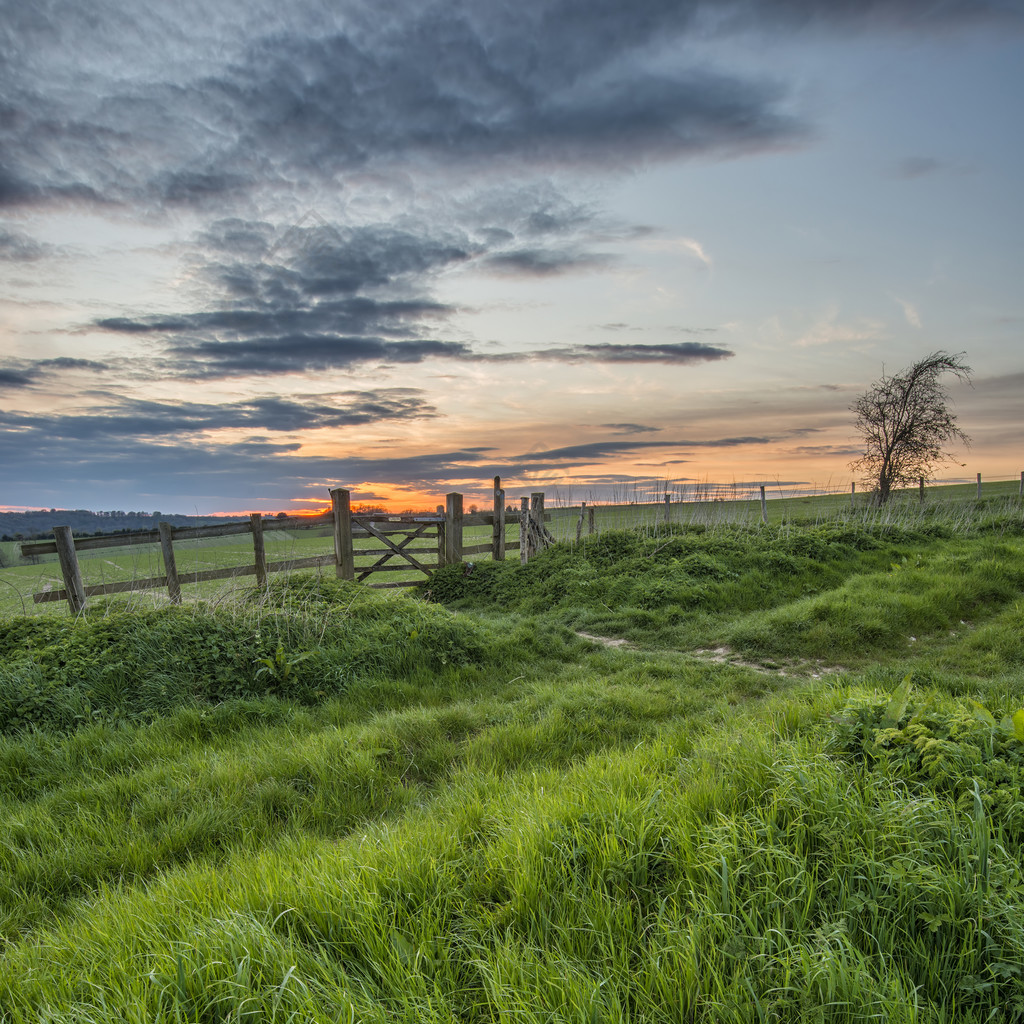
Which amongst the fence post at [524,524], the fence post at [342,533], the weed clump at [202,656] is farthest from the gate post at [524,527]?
the weed clump at [202,656]

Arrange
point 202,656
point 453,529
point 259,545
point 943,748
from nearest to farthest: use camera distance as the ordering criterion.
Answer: point 943,748 → point 202,656 → point 259,545 → point 453,529

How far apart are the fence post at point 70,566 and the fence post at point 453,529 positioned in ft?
27.4

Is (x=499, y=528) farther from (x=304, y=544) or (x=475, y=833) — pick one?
(x=475, y=833)

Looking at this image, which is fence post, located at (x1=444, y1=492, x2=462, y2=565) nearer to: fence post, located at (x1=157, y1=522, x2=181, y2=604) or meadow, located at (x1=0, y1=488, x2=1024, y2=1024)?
fence post, located at (x1=157, y1=522, x2=181, y2=604)

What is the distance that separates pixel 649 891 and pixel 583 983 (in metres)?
0.62

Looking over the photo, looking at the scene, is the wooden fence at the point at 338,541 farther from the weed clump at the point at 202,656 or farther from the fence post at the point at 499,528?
the weed clump at the point at 202,656

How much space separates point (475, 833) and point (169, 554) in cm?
1112

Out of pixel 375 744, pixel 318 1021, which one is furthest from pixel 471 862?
pixel 375 744

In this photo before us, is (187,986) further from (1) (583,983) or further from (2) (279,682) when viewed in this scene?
(2) (279,682)

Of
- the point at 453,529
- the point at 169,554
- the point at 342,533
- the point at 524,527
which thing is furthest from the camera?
the point at 524,527

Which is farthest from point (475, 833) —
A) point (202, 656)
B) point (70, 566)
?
point (70, 566)

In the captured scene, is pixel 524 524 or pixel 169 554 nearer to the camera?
pixel 169 554

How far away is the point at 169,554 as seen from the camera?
460 inches

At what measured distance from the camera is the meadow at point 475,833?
6.47 feet
